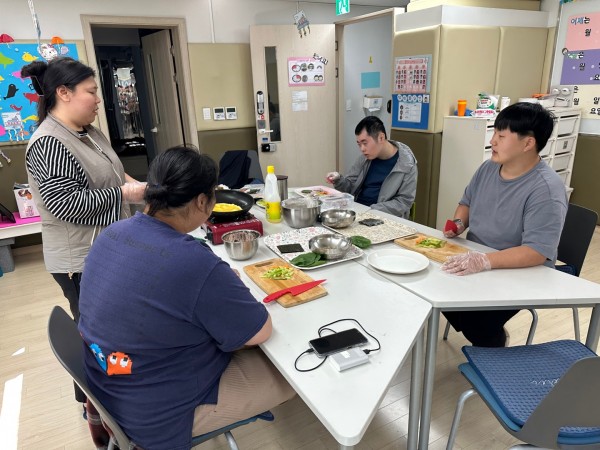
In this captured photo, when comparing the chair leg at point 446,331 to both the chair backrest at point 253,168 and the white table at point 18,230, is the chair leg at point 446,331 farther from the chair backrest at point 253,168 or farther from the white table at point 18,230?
the white table at point 18,230

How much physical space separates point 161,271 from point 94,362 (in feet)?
1.24

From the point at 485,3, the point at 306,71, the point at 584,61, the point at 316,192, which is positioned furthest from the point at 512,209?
the point at 306,71

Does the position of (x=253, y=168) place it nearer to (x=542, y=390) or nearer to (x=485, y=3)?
(x=485, y=3)

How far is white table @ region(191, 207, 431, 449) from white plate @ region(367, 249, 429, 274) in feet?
0.19

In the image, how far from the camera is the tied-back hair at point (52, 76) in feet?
5.24

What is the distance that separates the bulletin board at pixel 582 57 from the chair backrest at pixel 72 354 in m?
4.73

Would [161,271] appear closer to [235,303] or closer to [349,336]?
[235,303]

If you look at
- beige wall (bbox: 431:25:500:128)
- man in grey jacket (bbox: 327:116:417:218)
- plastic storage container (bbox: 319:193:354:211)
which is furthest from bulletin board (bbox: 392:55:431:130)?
plastic storage container (bbox: 319:193:354:211)

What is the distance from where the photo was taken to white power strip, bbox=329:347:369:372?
3.55 feet

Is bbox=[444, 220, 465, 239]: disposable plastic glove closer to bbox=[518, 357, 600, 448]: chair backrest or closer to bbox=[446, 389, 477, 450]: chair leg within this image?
bbox=[446, 389, 477, 450]: chair leg

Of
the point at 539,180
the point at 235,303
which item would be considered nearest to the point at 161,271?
the point at 235,303

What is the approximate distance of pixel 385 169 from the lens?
105 inches

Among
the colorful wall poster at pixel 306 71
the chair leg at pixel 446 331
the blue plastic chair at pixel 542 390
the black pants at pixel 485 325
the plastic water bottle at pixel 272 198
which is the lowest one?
the chair leg at pixel 446 331

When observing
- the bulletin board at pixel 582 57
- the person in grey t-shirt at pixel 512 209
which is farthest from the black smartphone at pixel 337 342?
the bulletin board at pixel 582 57
